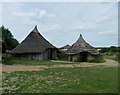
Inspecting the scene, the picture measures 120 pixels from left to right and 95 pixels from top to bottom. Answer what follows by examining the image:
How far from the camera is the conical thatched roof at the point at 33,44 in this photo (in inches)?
2326

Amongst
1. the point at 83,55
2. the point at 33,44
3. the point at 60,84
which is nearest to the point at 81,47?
the point at 83,55

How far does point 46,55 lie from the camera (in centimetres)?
6134

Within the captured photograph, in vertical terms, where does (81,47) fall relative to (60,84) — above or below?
above

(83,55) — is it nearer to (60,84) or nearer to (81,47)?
(81,47)

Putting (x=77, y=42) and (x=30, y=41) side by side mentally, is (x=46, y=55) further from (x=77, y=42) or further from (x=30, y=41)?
(x=77, y=42)

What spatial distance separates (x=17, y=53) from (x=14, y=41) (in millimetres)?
20887

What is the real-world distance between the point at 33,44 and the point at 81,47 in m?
10.7

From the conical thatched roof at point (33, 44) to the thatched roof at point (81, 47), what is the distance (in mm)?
5096

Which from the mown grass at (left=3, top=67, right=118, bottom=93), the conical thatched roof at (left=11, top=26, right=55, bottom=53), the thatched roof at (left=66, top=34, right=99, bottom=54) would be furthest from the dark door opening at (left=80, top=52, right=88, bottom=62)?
the mown grass at (left=3, top=67, right=118, bottom=93)

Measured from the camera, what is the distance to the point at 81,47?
209 ft

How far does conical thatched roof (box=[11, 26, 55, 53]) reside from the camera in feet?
194

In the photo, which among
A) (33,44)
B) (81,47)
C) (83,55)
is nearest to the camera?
(33,44)

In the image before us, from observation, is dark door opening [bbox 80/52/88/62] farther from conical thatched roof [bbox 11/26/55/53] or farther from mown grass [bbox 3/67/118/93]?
mown grass [bbox 3/67/118/93]

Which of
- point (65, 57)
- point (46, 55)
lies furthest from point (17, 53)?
point (65, 57)
